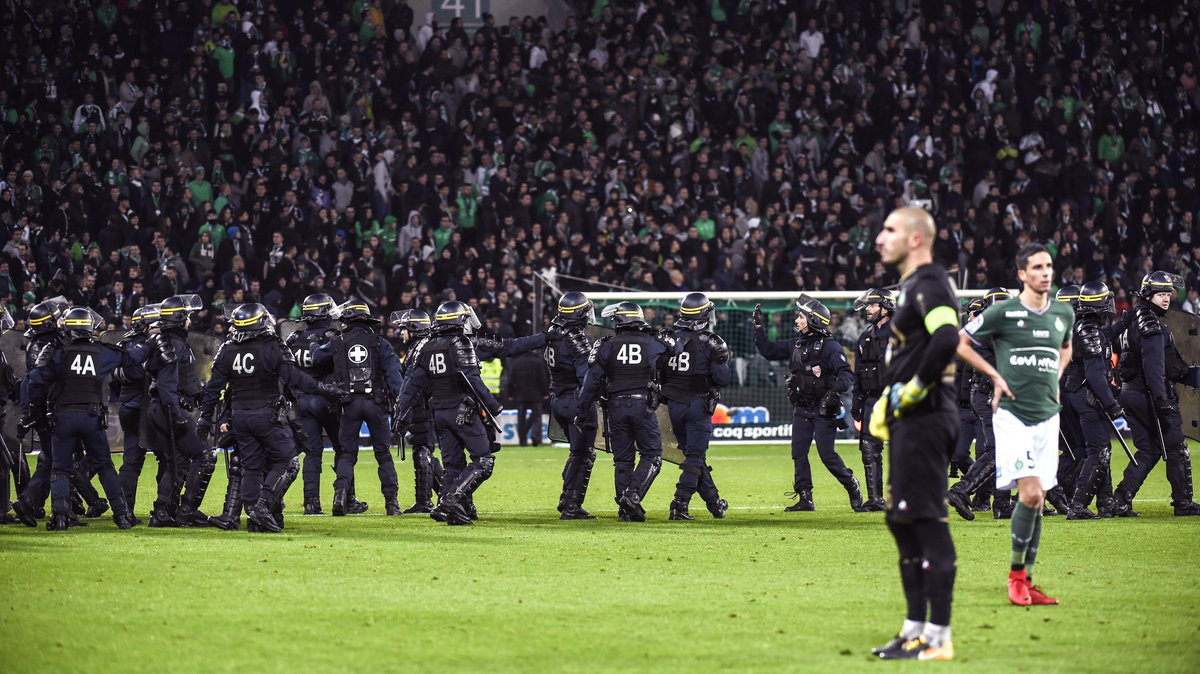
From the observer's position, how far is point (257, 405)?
13.6 m

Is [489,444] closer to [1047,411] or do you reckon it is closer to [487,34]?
[1047,411]

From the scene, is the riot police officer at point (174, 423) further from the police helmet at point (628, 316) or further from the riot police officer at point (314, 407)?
the police helmet at point (628, 316)

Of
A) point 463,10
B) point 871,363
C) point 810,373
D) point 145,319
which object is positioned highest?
point 463,10

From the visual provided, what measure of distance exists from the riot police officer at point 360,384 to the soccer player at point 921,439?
8985mm

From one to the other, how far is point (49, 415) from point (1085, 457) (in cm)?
990

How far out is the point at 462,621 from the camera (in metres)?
8.46

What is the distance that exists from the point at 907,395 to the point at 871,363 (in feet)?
27.7

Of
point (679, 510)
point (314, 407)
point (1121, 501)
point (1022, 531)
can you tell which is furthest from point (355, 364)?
point (1022, 531)

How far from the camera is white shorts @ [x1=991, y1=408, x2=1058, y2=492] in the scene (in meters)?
8.98

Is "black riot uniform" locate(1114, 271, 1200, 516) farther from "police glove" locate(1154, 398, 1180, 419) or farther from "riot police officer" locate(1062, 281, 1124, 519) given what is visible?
"riot police officer" locate(1062, 281, 1124, 519)

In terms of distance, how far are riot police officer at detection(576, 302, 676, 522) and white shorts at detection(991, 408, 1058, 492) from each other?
5694 mm

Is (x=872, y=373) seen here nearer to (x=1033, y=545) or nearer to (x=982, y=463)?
(x=982, y=463)

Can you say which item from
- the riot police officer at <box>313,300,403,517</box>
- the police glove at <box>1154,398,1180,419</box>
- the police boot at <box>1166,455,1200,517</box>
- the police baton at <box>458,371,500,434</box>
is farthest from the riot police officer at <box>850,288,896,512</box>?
the riot police officer at <box>313,300,403,517</box>

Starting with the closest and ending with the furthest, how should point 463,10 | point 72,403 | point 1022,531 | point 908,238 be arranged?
1. point 908,238
2. point 1022,531
3. point 72,403
4. point 463,10
